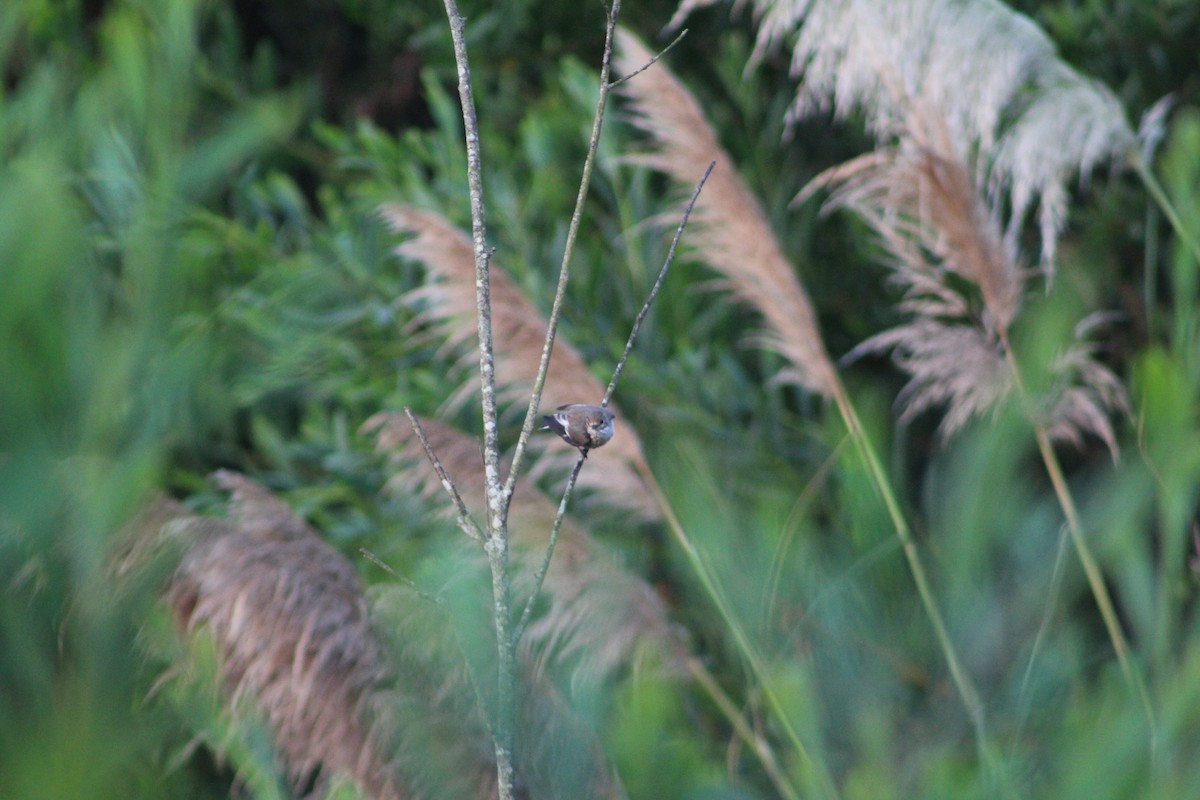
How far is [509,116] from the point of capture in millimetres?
2598

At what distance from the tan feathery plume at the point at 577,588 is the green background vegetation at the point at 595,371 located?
0.20 ft

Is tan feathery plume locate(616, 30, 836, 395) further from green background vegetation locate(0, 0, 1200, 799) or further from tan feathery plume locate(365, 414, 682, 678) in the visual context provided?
tan feathery plume locate(365, 414, 682, 678)

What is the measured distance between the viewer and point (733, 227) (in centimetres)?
A: 146

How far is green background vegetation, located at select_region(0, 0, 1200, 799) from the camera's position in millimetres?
1161

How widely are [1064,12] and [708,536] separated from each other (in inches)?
58.9

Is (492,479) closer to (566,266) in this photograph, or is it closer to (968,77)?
(566,266)

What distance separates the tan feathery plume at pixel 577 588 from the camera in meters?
1.22

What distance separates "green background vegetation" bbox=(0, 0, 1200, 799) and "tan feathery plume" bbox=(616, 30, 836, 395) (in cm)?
23

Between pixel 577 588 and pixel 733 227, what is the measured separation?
0.54m

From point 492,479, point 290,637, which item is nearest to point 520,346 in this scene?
point 290,637

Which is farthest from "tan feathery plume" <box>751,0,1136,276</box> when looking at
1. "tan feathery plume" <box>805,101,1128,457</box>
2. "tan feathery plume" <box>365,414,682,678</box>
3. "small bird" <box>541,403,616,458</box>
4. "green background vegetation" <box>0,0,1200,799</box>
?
"small bird" <box>541,403,616,458</box>

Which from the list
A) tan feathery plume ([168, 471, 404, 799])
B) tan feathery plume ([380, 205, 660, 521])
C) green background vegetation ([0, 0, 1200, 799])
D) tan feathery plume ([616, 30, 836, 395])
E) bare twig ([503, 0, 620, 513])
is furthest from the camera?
tan feathery plume ([616, 30, 836, 395])

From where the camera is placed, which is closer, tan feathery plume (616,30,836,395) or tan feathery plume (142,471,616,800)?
tan feathery plume (142,471,616,800)

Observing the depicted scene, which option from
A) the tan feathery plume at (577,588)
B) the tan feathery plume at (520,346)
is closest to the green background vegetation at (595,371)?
the tan feathery plume at (577,588)
